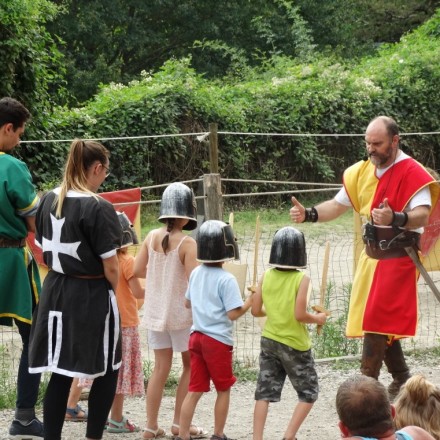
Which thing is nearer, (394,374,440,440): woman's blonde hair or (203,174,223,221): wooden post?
(394,374,440,440): woman's blonde hair

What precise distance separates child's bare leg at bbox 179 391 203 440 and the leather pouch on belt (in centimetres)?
154

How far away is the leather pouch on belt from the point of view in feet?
21.8

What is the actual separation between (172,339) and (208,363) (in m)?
0.41

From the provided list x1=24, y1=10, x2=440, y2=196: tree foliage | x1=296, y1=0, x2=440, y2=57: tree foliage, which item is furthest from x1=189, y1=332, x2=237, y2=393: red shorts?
x1=296, y1=0, x2=440, y2=57: tree foliage

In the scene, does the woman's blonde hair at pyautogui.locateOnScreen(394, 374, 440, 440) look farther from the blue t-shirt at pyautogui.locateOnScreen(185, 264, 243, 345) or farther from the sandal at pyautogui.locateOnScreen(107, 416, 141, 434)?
the sandal at pyautogui.locateOnScreen(107, 416, 141, 434)

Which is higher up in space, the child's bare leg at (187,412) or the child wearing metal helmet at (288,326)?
the child wearing metal helmet at (288,326)

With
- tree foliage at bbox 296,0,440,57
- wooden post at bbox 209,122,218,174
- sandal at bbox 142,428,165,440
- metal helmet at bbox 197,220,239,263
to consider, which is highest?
tree foliage at bbox 296,0,440,57

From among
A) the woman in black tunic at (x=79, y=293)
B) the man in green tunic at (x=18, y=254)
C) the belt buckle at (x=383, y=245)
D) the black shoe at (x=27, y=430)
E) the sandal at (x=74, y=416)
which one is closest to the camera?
the woman in black tunic at (x=79, y=293)

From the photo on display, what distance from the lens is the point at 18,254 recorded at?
5.98 meters

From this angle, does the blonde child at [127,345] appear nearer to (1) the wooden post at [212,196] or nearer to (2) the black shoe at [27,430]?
(2) the black shoe at [27,430]

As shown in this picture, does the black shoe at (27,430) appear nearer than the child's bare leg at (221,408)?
No

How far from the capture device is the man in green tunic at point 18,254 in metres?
5.82

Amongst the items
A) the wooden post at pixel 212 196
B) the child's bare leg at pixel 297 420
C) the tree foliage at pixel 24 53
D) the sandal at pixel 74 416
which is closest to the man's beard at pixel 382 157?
the child's bare leg at pixel 297 420

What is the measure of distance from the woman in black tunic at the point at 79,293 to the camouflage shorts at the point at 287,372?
2.93ft
